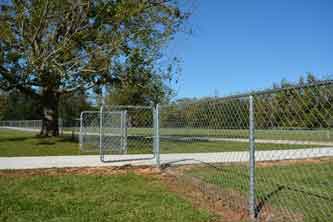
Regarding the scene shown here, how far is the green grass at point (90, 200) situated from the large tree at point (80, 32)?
7.18 meters

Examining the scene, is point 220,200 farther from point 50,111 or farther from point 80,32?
point 50,111

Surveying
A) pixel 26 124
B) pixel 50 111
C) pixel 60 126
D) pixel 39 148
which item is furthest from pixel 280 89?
pixel 26 124

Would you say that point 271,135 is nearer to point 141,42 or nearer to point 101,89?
point 141,42

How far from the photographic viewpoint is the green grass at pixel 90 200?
17.5ft

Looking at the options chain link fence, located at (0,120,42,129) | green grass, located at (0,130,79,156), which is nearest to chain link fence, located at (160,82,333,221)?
green grass, located at (0,130,79,156)

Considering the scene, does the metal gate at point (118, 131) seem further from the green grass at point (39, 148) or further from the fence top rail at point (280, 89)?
the fence top rail at point (280, 89)

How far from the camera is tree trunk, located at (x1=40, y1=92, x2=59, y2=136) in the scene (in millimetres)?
22484

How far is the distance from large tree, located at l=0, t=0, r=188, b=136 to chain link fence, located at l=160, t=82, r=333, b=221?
591 cm

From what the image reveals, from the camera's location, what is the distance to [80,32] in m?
14.9

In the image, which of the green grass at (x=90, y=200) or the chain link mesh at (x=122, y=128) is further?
the chain link mesh at (x=122, y=128)

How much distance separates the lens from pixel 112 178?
8.53m

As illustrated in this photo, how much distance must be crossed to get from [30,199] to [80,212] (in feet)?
4.13

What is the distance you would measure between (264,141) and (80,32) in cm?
1095

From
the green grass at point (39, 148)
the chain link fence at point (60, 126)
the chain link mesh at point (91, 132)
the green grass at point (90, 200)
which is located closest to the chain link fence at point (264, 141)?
the green grass at point (90, 200)
